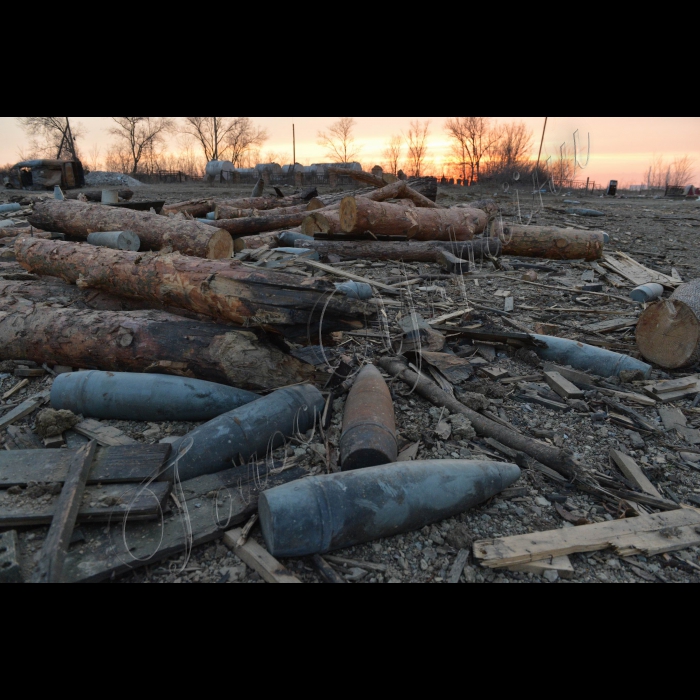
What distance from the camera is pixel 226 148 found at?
1838 inches

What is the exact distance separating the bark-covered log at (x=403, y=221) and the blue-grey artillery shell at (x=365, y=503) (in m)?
7.20

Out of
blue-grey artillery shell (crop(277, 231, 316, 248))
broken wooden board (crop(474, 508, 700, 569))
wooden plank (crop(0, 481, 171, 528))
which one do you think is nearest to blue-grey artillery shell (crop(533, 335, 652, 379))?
broken wooden board (crop(474, 508, 700, 569))

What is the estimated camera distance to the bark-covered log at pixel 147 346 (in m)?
3.75

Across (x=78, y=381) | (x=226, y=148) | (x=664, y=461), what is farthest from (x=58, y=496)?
(x=226, y=148)

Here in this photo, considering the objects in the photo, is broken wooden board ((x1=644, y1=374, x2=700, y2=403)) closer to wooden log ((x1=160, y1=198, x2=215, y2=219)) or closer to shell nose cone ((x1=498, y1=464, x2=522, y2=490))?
shell nose cone ((x1=498, y1=464, x2=522, y2=490))

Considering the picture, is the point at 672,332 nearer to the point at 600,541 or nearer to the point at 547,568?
the point at 600,541

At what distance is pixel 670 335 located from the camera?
455cm

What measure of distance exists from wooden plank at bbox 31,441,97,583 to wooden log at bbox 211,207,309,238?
305 inches

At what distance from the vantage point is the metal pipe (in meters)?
7.49

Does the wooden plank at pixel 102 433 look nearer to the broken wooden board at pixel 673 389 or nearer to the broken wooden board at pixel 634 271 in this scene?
the broken wooden board at pixel 673 389

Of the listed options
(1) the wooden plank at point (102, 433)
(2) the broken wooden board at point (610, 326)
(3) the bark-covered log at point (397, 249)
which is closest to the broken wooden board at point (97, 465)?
(1) the wooden plank at point (102, 433)

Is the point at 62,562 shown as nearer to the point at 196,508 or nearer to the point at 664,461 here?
the point at 196,508

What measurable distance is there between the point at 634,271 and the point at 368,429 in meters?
7.67

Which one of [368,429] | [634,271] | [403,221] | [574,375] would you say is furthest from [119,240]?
[634,271]
